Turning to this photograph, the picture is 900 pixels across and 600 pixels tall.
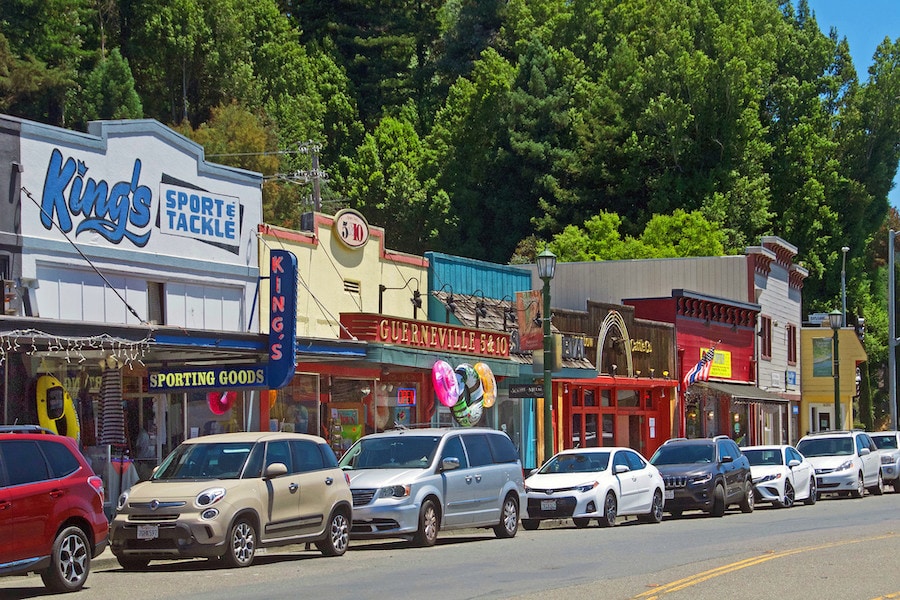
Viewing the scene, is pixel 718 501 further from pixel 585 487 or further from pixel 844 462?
pixel 844 462

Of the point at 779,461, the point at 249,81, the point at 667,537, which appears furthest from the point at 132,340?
the point at 249,81

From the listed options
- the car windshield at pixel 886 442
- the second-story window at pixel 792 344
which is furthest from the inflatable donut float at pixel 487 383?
the second-story window at pixel 792 344

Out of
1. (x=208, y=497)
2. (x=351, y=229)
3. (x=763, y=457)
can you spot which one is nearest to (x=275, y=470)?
(x=208, y=497)

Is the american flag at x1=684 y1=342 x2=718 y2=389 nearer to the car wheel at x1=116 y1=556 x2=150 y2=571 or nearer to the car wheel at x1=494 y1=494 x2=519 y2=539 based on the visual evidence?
the car wheel at x1=494 y1=494 x2=519 y2=539

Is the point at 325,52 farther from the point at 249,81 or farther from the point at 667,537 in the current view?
the point at 667,537

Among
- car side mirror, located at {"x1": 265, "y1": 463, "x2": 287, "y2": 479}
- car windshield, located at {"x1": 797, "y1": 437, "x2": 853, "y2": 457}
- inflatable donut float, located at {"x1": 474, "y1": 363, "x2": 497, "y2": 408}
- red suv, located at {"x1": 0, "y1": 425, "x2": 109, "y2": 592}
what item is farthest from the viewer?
car windshield, located at {"x1": 797, "y1": 437, "x2": 853, "y2": 457}

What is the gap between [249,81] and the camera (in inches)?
2653

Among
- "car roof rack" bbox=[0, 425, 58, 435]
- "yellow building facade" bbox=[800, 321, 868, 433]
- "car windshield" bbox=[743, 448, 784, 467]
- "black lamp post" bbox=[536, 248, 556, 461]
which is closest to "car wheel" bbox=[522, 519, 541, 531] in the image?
"black lamp post" bbox=[536, 248, 556, 461]

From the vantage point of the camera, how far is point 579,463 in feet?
84.0

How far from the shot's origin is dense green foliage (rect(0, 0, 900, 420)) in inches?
2527

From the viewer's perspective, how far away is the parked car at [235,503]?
54.7ft

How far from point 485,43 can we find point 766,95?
17.7 m

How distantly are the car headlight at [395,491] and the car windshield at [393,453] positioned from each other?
794 mm

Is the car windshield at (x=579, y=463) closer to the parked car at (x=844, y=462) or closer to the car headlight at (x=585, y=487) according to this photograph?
the car headlight at (x=585, y=487)
